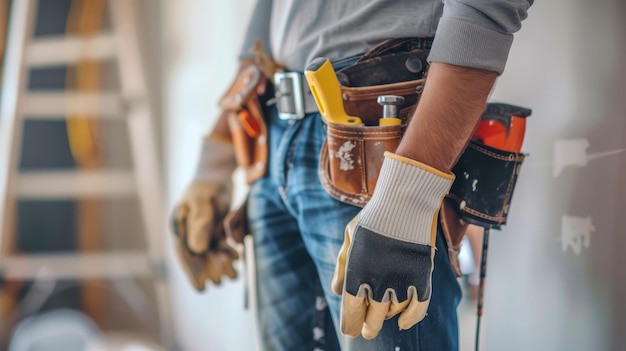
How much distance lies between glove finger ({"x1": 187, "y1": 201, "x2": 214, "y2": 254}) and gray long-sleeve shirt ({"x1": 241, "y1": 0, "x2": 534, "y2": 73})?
29 cm

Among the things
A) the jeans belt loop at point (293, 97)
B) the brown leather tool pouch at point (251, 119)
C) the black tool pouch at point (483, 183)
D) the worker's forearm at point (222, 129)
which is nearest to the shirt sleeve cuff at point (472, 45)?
the black tool pouch at point (483, 183)

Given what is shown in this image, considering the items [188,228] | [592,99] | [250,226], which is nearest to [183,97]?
[188,228]

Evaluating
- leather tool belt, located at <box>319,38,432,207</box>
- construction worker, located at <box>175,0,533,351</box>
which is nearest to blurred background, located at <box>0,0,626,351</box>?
construction worker, located at <box>175,0,533,351</box>

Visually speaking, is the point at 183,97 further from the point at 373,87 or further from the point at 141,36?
the point at 373,87

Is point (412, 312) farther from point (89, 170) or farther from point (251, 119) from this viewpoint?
point (89, 170)

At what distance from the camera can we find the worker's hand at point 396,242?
1.71 feet

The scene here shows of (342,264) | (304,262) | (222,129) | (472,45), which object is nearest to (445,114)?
(472,45)

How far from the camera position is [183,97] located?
1.74m

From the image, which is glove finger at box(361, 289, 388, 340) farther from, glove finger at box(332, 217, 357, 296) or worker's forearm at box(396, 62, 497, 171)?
worker's forearm at box(396, 62, 497, 171)

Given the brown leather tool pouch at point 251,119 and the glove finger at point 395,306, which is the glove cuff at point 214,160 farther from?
the glove finger at point 395,306

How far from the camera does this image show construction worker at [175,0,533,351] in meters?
0.52

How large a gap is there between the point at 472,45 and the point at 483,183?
0.16m

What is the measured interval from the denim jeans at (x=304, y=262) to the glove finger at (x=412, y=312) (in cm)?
4

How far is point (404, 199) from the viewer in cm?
52
